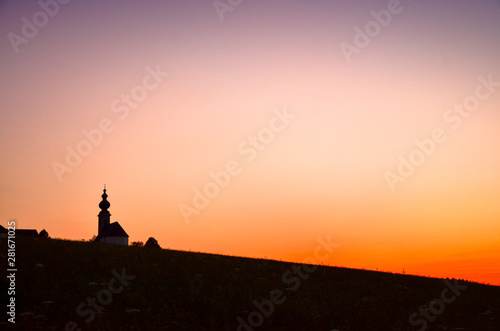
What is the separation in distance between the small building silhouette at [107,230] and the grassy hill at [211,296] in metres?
84.7

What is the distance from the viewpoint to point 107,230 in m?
118

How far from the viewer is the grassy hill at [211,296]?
21.7 metres

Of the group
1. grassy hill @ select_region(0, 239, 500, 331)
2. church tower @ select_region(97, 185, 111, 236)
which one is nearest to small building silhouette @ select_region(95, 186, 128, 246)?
church tower @ select_region(97, 185, 111, 236)

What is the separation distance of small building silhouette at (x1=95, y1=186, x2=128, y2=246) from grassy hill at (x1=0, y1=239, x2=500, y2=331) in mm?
84655

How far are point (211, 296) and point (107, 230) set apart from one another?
98.9m

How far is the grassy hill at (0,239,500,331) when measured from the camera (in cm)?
2173

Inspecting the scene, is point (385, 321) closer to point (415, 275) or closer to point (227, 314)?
point (227, 314)

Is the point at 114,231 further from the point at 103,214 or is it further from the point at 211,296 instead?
the point at 211,296

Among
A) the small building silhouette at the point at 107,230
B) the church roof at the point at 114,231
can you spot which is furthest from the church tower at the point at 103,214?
the church roof at the point at 114,231

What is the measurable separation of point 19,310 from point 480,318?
67.6ft

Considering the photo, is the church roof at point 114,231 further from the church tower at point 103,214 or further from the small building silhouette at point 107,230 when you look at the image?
the church tower at point 103,214

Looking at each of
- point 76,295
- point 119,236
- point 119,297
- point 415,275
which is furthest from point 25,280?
point 119,236

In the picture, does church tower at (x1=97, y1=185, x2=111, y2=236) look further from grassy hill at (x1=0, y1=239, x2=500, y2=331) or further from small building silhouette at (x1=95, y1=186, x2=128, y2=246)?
grassy hill at (x1=0, y1=239, x2=500, y2=331)

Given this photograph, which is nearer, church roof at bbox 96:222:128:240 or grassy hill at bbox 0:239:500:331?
grassy hill at bbox 0:239:500:331
